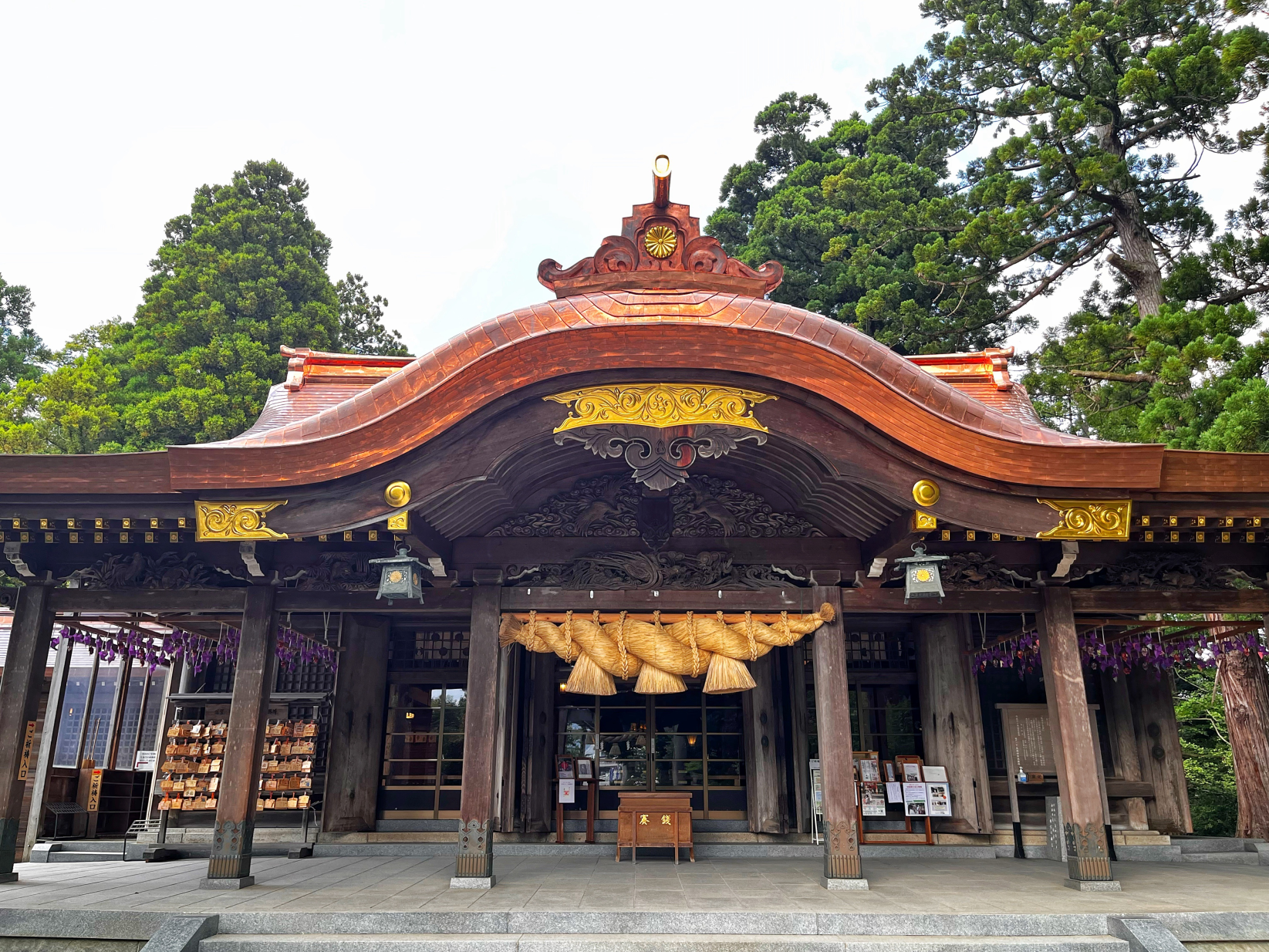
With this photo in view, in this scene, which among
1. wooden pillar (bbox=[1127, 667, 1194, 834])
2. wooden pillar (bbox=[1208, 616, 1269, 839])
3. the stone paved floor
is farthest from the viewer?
wooden pillar (bbox=[1208, 616, 1269, 839])

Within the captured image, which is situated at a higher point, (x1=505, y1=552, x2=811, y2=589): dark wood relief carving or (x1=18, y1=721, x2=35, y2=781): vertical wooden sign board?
(x1=505, y1=552, x2=811, y2=589): dark wood relief carving

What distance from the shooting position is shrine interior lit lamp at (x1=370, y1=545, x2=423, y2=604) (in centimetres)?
664

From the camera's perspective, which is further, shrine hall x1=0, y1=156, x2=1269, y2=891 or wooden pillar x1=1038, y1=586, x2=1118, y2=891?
wooden pillar x1=1038, y1=586, x2=1118, y2=891

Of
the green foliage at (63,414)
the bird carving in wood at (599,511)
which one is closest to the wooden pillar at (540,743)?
the bird carving in wood at (599,511)

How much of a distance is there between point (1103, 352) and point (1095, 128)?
4.97 meters

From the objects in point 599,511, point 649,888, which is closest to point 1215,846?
point 649,888

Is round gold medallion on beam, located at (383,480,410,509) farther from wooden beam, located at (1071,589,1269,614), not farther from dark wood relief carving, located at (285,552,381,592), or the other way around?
wooden beam, located at (1071,589,1269,614)

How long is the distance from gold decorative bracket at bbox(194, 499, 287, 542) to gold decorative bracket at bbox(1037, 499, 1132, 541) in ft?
20.4

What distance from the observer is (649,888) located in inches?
274

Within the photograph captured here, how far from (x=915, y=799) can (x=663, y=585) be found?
4.91 metres

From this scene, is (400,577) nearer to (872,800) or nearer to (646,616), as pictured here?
(646,616)

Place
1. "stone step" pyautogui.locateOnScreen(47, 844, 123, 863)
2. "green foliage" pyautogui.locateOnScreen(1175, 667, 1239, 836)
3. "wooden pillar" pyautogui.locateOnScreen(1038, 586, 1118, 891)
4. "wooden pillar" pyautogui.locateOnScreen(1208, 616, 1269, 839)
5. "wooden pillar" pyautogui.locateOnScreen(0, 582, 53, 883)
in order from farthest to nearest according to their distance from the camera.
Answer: "green foliage" pyautogui.locateOnScreen(1175, 667, 1239, 836), "wooden pillar" pyautogui.locateOnScreen(1208, 616, 1269, 839), "stone step" pyautogui.locateOnScreen(47, 844, 123, 863), "wooden pillar" pyautogui.locateOnScreen(0, 582, 53, 883), "wooden pillar" pyautogui.locateOnScreen(1038, 586, 1118, 891)

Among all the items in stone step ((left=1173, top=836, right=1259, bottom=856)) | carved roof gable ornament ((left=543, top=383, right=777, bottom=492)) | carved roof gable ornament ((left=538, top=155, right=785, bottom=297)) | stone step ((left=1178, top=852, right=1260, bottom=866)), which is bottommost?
stone step ((left=1178, top=852, right=1260, bottom=866))

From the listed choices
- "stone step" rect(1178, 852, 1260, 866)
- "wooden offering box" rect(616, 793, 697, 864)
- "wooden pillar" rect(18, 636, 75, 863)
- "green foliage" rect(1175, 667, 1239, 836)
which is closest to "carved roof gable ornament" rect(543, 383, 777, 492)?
"wooden offering box" rect(616, 793, 697, 864)
